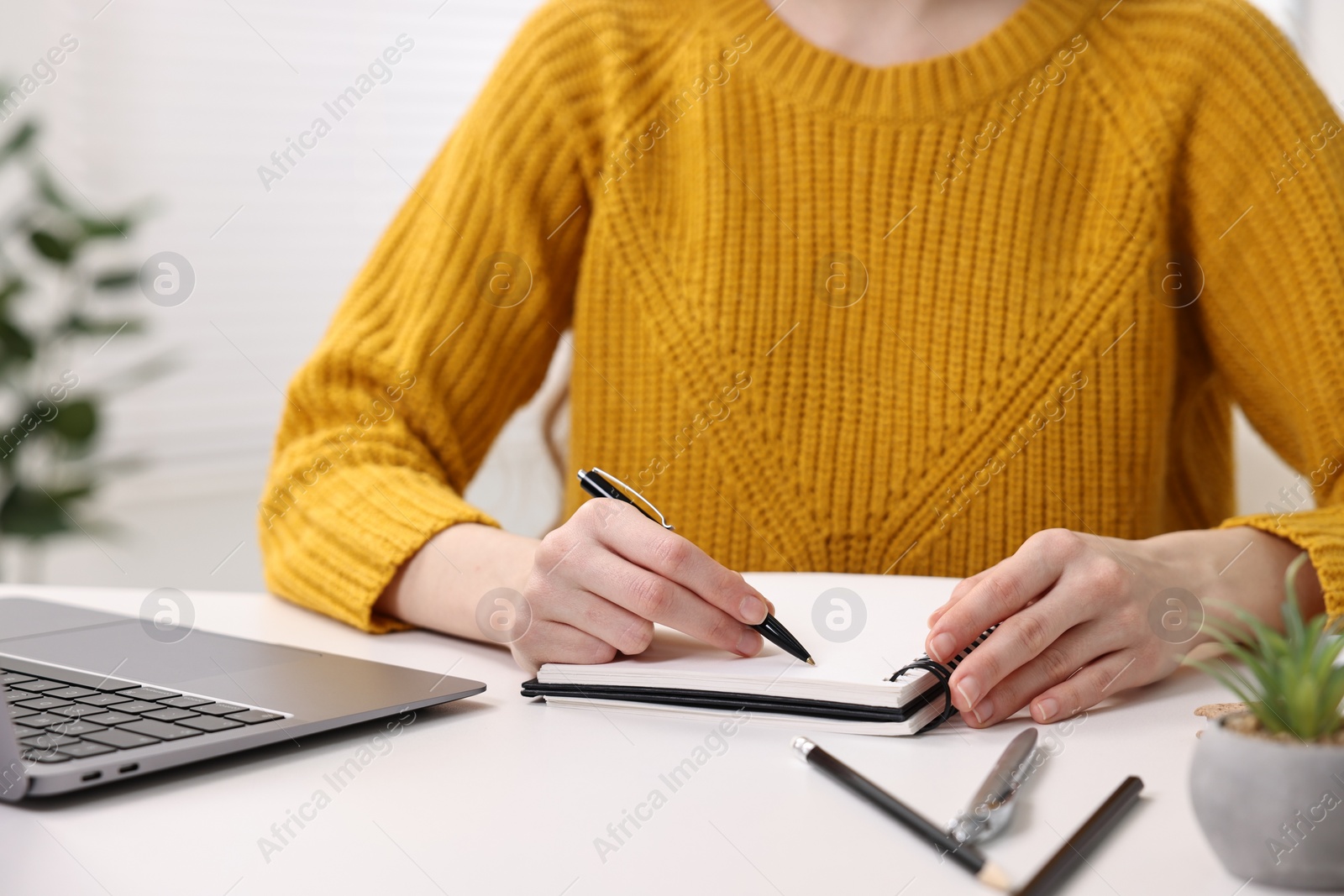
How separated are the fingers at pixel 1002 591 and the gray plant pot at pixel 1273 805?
20cm

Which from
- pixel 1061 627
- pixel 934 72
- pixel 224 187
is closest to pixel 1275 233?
pixel 934 72

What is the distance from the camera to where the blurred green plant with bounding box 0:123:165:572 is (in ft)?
5.61

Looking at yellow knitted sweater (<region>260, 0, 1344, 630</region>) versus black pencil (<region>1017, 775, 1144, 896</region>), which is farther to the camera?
yellow knitted sweater (<region>260, 0, 1344, 630</region>)

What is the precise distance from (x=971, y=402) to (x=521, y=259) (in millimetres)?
456

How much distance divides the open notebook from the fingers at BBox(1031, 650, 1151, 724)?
5cm

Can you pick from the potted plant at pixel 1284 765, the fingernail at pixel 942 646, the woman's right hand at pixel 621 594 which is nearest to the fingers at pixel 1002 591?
the fingernail at pixel 942 646

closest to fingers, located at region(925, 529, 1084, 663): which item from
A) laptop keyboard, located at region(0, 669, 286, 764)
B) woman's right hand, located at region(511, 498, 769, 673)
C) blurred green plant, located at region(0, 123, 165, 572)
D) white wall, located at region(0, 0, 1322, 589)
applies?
woman's right hand, located at region(511, 498, 769, 673)

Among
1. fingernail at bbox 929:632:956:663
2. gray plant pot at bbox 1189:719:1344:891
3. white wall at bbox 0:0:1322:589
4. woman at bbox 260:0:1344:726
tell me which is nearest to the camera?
gray plant pot at bbox 1189:719:1344:891

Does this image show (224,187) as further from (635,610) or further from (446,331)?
(635,610)

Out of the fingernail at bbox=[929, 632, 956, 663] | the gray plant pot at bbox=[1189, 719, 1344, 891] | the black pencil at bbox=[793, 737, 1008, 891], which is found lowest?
the black pencil at bbox=[793, 737, 1008, 891]

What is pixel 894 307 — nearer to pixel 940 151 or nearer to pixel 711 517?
pixel 940 151

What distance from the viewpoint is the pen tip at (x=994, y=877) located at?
1.36 ft

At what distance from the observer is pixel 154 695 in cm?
60

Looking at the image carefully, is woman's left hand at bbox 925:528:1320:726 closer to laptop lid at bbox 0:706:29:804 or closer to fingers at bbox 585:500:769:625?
fingers at bbox 585:500:769:625
